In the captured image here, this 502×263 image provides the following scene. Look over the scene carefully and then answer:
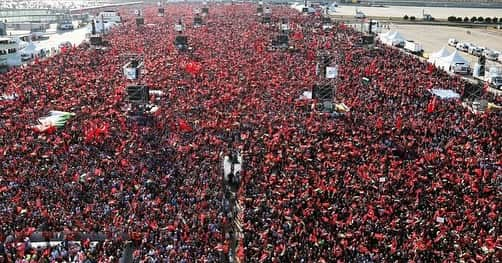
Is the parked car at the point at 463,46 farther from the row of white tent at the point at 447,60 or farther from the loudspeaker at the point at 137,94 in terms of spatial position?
the loudspeaker at the point at 137,94

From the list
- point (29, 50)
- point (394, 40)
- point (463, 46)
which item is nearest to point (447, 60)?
point (463, 46)

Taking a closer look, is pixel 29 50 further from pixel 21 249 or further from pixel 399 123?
pixel 21 249

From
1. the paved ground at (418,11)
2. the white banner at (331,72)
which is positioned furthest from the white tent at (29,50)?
the paved ground at (418,11)

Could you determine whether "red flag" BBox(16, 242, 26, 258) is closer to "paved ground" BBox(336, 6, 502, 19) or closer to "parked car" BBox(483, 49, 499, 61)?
"parked car" BBox(483, 49, 499, 61)

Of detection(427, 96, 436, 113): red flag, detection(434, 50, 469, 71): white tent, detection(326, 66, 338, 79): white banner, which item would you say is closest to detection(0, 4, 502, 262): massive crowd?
detection(427, 96, 436, 113): red flag

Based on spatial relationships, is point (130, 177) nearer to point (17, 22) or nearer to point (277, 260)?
point (277, 260)

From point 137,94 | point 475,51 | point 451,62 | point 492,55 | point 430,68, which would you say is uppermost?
point 475,51
